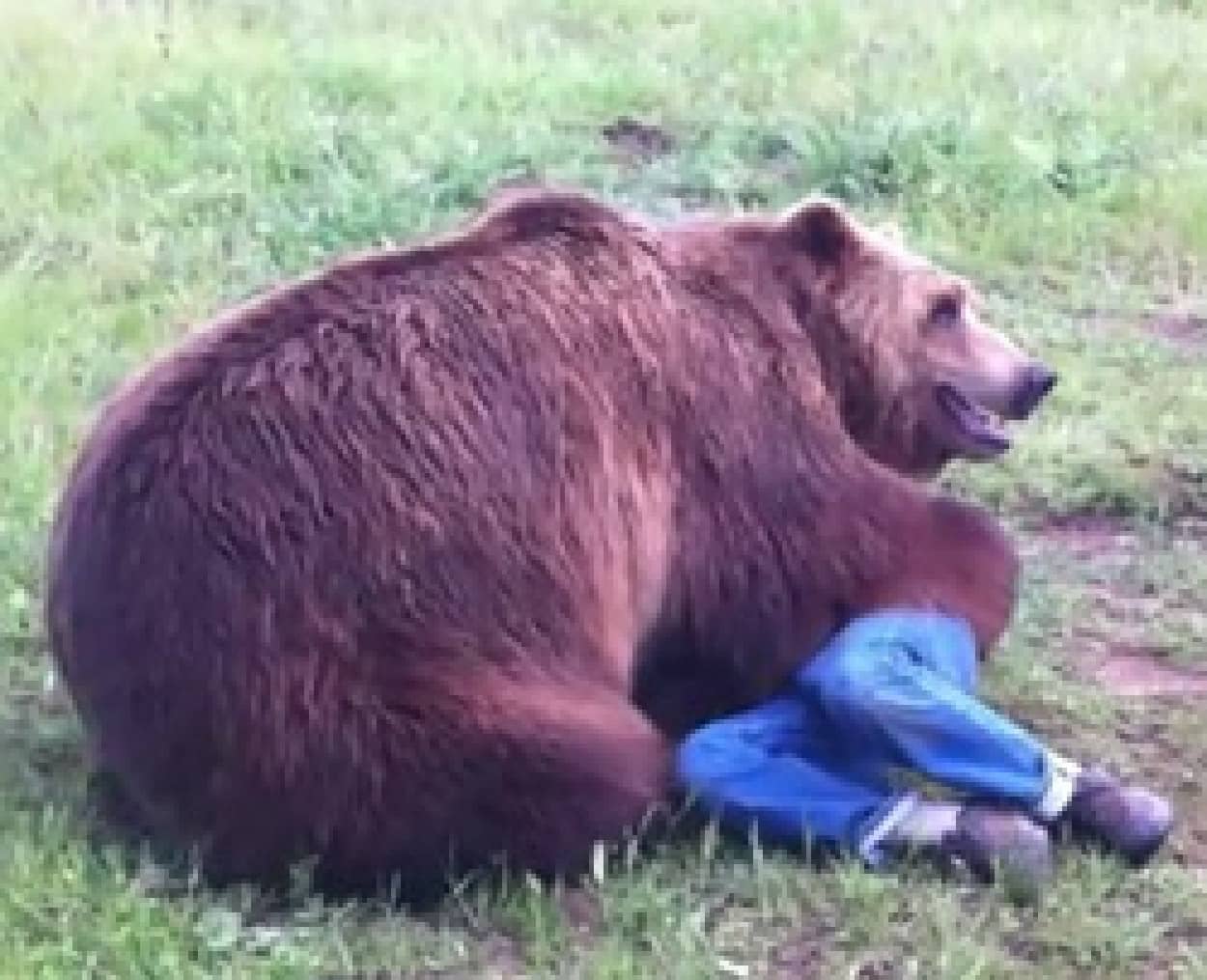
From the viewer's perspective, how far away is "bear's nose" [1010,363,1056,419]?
17.8 ft

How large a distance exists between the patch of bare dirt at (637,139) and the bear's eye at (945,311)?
3.20 metres

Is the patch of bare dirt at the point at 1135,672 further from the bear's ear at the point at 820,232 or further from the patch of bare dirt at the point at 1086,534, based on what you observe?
the bear's ear at the point at 820,232

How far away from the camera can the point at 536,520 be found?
4719mm

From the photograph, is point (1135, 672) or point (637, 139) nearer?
point (1135, 672)

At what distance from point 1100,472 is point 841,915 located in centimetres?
208

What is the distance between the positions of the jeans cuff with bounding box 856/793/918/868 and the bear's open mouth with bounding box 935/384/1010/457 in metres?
0.86

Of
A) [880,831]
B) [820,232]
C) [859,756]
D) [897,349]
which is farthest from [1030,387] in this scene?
[880,831]

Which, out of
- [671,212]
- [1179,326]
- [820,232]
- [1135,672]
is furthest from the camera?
[671,212]

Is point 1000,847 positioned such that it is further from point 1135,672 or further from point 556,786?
point 1135,672

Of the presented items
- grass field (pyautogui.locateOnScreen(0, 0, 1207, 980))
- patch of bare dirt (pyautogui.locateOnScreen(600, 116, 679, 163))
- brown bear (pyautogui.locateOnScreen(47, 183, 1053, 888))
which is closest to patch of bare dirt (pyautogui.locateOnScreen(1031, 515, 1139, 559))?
grass field (pyautogui.locateOnScreen(0, 0, 1207, 980))

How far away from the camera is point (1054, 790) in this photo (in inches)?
189

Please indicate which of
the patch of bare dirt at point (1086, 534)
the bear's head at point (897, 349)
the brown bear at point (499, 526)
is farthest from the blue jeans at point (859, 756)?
the patch of bare dirt at point (1086, 534)

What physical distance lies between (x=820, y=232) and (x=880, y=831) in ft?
3.71

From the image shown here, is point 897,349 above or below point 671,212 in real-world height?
above
